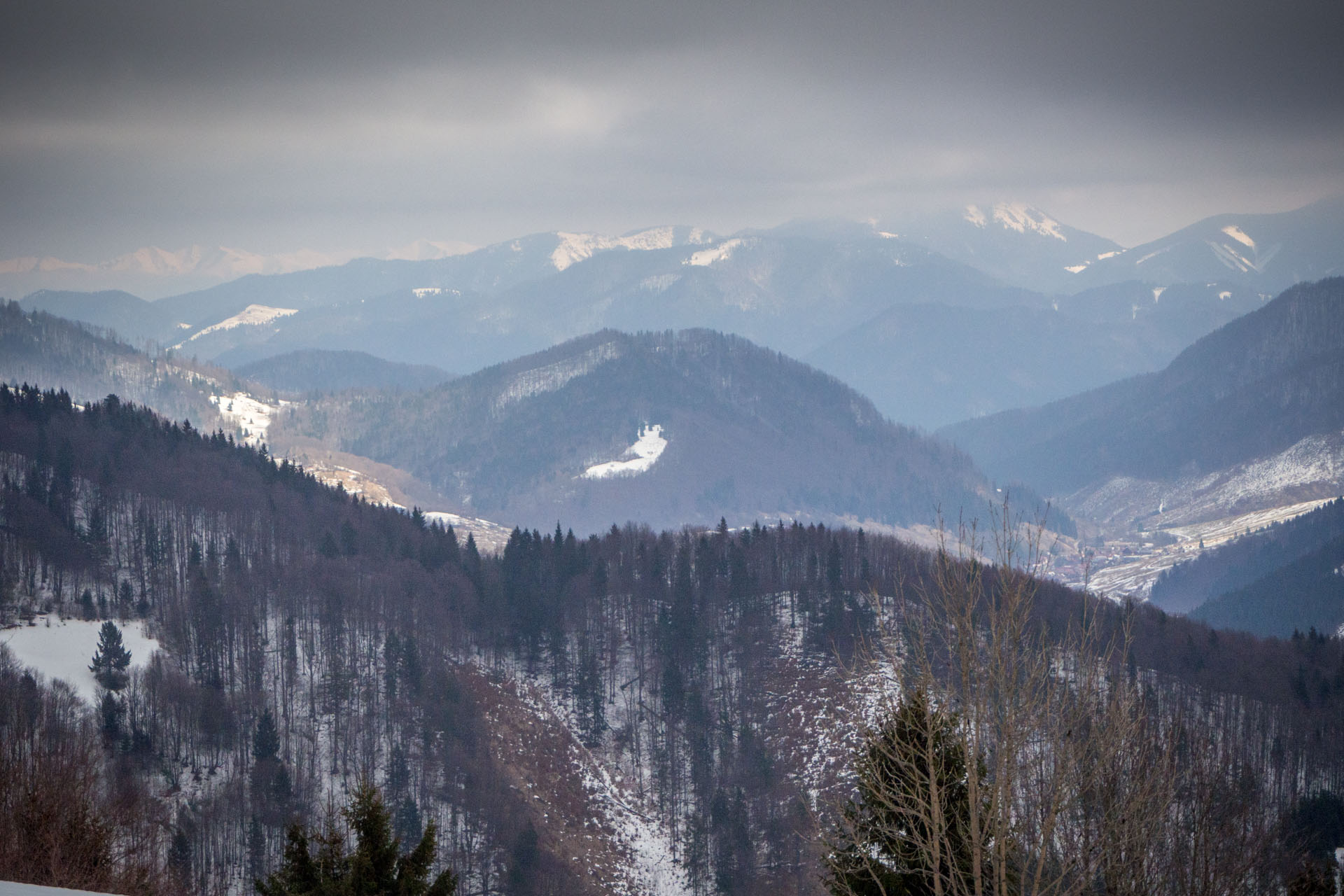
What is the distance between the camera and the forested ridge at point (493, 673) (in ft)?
301

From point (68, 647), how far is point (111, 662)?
25.4ft

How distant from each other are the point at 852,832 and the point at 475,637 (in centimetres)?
11452

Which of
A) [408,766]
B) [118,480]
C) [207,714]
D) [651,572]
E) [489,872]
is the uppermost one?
[118,480]

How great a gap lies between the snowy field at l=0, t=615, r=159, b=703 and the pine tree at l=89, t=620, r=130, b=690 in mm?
952

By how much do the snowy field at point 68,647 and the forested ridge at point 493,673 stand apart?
2.69m

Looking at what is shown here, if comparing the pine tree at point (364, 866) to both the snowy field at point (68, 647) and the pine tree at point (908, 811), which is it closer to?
the pine tree at point (908, 811)

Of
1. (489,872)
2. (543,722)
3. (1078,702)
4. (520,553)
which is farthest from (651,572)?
(1078,702)

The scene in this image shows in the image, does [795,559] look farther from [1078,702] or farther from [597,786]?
[1078,702]

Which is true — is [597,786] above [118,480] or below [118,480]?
below

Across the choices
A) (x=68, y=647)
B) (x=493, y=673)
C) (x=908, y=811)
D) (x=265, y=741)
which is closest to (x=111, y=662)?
(x=68, y=647)

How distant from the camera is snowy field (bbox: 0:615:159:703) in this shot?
9806 cm

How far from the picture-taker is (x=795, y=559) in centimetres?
14462

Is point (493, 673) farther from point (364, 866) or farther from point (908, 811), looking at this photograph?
point (908, 811)

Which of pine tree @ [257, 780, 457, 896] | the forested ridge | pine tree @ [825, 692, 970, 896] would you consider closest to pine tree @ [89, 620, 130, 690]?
the forested ridge
